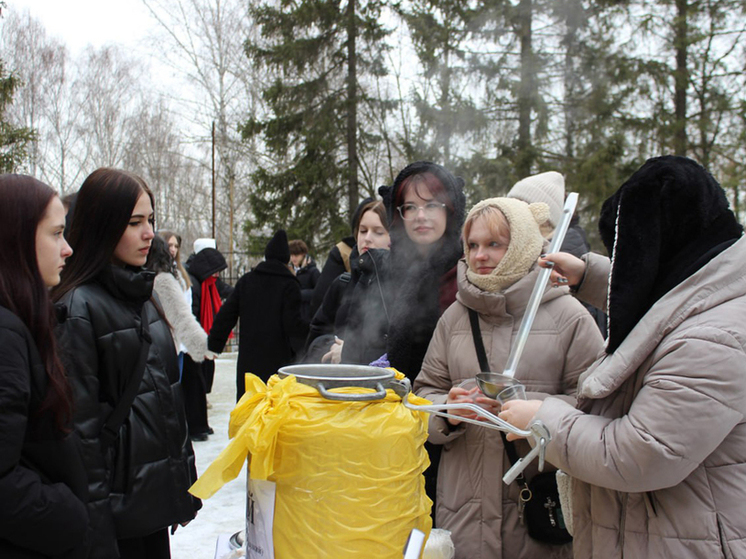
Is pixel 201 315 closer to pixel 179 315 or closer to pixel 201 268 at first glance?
pixel 201 268

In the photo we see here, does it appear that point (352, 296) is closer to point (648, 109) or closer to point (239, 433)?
point (239, 433)

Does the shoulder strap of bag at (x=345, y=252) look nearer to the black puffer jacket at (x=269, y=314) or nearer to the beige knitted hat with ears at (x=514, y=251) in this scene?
the black puffer jacket at (x=269, y=314)

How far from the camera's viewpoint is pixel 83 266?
6.99 feet

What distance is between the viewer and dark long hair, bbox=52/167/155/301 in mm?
2143

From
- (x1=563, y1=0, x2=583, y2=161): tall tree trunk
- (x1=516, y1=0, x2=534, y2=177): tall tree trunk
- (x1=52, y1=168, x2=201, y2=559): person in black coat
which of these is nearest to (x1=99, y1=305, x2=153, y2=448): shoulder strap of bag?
(x1=52, y1=168, x2=201, y2=559): person in black coat

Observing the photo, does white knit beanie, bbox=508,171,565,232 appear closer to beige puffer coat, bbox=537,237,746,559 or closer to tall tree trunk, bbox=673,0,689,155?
beige puffer coat, bbox=537,237,746,559

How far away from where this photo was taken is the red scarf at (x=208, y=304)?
6.43 meters

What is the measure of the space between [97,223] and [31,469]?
0.95 m

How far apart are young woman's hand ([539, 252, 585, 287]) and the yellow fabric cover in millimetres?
727

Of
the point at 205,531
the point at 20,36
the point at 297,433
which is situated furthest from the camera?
the point at 20,36

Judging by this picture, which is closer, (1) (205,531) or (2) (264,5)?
(1) (205,531)

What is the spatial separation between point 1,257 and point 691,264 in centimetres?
178

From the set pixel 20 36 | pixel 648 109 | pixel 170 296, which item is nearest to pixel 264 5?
pixel 648 109

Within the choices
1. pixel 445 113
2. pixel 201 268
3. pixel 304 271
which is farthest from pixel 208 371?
pixel 445 113
